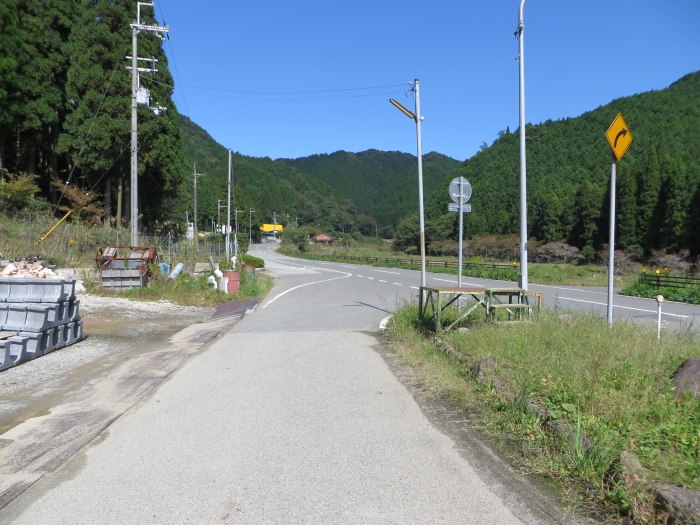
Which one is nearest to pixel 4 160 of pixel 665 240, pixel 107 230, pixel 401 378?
pixel 107 230

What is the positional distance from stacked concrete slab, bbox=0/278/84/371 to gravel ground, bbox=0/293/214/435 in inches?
7.5

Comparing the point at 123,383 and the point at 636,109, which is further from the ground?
the point at 636,109

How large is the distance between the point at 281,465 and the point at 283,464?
0.9 inches

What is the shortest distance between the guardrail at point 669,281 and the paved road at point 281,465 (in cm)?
1956

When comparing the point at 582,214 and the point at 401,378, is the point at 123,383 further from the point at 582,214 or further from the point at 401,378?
the point at 582,214

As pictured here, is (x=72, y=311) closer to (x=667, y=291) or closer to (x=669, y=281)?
(x=667, y=291)

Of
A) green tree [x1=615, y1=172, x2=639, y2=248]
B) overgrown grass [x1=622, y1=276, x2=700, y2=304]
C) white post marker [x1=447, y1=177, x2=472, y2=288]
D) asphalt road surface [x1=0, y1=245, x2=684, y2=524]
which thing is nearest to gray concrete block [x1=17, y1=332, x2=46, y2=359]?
asphalt road surface [x1=0, y1=245, x2=684, y2=524]

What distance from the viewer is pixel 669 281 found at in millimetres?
22438

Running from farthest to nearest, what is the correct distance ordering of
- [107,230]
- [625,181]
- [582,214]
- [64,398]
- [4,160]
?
[582,214] → [625,181] → [4,160] → [107,230] → [64,398]

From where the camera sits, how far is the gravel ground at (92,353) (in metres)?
6.35

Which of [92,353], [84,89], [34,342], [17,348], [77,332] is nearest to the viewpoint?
[17,348]

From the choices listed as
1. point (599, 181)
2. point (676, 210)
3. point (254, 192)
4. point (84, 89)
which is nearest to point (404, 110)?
point (84, 89)

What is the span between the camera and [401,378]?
7.28m

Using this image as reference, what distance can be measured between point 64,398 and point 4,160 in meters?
35.9
